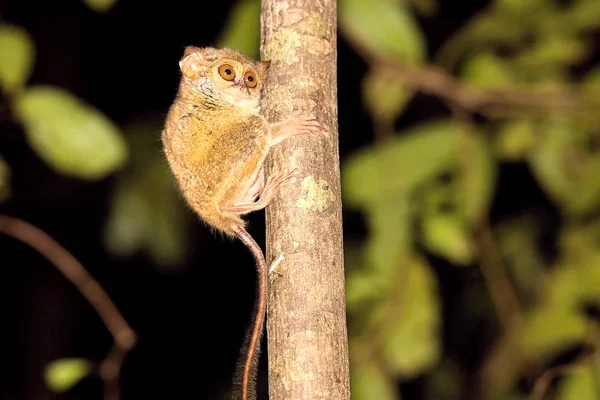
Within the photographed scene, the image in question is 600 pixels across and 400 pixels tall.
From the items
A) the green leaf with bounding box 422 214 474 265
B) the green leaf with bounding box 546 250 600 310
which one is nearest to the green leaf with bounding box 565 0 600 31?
the green leaf with bounding box 546 250 600 310

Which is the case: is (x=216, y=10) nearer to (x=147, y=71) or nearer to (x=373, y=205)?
(x=147, y=71)

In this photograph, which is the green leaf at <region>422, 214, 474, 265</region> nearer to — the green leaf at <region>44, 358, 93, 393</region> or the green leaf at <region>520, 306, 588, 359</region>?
the green leaf at <region>520, 306, 588, 359</region>

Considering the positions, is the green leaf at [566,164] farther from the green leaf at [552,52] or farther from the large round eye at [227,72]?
the large round eye at [227,72]

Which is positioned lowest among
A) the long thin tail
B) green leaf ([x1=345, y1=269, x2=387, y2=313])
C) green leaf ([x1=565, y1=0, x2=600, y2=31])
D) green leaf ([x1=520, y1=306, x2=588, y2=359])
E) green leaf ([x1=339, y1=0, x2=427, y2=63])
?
the long thin tail

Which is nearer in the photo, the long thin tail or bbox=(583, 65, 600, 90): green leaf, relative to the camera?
the long thin tail

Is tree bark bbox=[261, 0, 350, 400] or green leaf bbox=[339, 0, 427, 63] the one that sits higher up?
green leaf bbox=[339, 0, 427, 63]

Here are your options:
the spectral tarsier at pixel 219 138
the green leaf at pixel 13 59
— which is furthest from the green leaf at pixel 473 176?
the green leaf at pixel 13 59

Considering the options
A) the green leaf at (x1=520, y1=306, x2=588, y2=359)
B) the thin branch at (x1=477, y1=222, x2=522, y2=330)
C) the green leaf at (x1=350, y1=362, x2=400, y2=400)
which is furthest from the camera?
the thin branch at (x1=477, y1=222, x2=522, y2=330)
